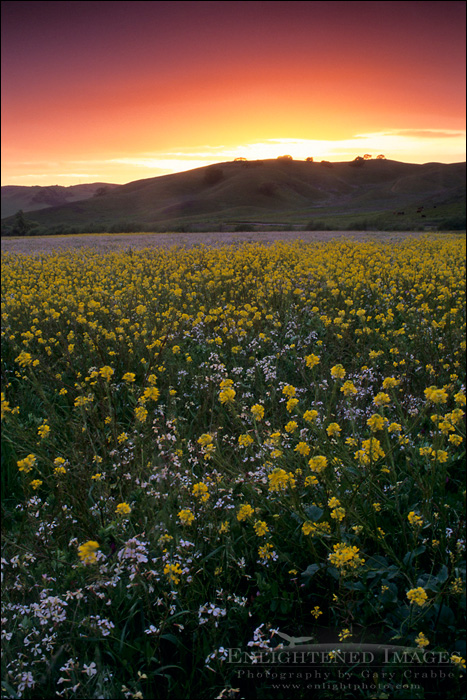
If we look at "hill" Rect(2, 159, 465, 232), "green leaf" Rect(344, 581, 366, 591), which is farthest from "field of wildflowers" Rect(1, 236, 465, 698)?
"hill" Rect(2, 159, 465, 232)

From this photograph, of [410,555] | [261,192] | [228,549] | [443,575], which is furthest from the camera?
[261,192]

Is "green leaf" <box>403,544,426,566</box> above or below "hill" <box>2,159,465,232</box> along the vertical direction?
below

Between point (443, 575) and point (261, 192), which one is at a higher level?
point (261, 192)

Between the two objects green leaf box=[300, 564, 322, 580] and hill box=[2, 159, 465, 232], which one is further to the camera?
hill box=[2, 159, 465, 232]

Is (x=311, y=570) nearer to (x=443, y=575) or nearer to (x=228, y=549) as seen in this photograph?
(x=228, y=549)

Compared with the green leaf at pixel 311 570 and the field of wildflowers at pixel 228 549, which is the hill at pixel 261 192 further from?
the green leaf at pixel 311 570

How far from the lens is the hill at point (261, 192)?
101 m

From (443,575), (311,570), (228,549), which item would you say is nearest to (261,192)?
(228,549)

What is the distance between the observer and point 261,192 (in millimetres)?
113500

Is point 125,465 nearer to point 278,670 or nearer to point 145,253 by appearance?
point 278,670

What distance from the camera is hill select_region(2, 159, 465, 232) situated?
100812mm

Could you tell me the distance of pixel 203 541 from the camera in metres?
2.47

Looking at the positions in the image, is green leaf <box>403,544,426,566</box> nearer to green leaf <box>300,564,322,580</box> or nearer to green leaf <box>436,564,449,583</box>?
green leaf <box>436,564,449,583</box>

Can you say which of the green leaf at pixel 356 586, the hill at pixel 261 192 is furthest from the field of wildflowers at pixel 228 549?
the hill at pixel 261 192
